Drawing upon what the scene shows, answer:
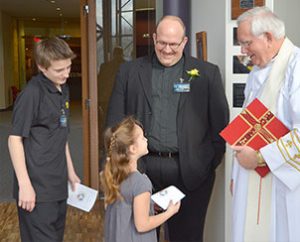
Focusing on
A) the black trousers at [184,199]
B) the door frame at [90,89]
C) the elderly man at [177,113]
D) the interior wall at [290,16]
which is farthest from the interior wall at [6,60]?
the black trousers at [184,199]

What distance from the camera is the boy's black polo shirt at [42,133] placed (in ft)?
7.17

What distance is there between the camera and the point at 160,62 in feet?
8.88

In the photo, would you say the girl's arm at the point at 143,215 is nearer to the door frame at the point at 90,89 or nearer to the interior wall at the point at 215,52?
the interior wall at the point at 215,52

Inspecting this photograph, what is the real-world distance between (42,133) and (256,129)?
104cm

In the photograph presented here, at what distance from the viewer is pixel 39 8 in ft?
48.9

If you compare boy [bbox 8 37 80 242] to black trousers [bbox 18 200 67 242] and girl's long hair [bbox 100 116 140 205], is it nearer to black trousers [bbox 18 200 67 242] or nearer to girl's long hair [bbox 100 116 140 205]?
black trousers [bbox 18 200 67 242]

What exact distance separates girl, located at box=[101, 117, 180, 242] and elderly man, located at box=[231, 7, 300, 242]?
0.45 m

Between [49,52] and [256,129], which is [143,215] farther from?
[49,52]

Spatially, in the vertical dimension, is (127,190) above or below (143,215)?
above

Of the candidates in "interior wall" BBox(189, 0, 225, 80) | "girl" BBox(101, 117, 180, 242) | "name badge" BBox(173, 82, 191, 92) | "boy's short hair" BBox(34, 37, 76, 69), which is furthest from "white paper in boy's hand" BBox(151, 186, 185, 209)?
"interior wall" BBox(189, 0, 225, 80)

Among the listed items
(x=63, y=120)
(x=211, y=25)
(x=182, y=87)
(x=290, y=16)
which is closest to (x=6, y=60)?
(x=211, y=25)

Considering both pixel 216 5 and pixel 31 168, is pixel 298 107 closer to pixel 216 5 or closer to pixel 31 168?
pixel 31 168

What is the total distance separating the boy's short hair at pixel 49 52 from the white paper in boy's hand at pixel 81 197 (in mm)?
662

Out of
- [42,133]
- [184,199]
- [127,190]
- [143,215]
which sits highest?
[42,133]
